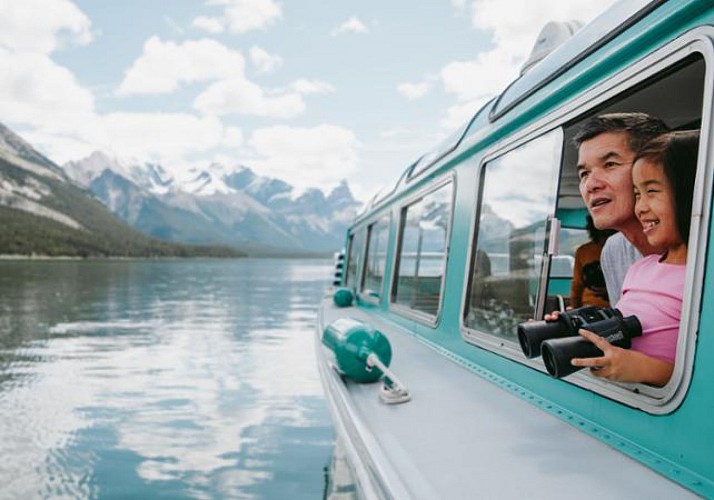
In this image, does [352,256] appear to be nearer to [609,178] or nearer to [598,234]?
[598,234]

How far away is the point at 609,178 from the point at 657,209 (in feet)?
1.08

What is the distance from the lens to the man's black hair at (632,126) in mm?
2666

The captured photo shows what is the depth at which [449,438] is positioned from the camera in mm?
3217

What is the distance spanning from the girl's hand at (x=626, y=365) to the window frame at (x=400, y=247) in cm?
296

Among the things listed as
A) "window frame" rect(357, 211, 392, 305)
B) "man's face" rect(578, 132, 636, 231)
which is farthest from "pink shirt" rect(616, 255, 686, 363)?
"window frame" rect(357, 211, 392, 305)

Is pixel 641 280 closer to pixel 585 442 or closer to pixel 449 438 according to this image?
pixel 585 442

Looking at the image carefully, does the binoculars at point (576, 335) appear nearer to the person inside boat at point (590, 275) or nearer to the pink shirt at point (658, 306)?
the pink shirt at point (658, 306)

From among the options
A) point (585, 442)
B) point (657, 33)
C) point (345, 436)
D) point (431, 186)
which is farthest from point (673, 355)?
point (431, 186)

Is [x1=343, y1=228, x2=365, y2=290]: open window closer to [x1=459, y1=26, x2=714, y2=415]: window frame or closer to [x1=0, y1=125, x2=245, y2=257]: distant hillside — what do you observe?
[x1=459, y1=26, x2=714, y2=415]: window frame

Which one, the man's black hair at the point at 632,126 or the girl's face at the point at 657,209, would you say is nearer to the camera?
the girl's face at the point at 657,209

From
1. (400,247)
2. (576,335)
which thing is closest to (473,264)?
(576,335)

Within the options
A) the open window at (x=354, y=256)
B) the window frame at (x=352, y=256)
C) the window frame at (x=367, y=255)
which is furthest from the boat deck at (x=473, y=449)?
the open window at (x=354, y=256)

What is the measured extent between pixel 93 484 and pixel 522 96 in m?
5.62

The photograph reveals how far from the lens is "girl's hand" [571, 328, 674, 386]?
2.37 meters
